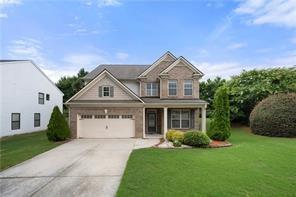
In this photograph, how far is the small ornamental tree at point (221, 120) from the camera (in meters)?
17.6

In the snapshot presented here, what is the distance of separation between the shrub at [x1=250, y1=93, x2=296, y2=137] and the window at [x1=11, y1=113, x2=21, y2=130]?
21033 mm

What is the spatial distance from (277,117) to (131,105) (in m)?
11.7

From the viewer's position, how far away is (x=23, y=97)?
24.3m

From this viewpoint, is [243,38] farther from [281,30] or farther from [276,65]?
[276,65]

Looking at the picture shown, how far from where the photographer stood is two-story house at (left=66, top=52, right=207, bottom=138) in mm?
20766

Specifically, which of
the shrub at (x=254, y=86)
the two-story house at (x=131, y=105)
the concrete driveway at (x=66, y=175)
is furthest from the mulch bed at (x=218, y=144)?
the shrub at (x=254, y=86)

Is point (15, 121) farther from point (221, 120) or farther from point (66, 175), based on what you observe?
point (221, 120)

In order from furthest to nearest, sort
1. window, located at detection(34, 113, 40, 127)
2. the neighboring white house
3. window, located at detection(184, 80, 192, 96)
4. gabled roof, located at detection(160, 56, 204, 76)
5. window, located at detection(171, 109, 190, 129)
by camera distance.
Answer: window, located at detection(34, 113, 40, 127), window, located at detection(184, 80, 192, 96), window, located at detection(171, 109, 190, 129), gabled roof, located at detection(160, 56, 204, 76), the neighboring white house

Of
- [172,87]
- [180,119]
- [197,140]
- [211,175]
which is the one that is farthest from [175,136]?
[211,175]

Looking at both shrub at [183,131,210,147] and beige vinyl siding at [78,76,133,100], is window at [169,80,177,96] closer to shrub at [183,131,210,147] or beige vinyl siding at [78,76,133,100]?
beige vinyl siding at [78,76,133,100]

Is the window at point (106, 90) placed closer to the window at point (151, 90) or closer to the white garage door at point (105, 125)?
the white garage door at point (105, 125)

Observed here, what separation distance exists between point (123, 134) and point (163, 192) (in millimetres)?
14160

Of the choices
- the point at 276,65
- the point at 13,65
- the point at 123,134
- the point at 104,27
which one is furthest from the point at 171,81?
the point at 13,65

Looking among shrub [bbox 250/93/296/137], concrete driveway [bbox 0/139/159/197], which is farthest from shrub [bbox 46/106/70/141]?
shrub [bbox 250/93/296/137]
